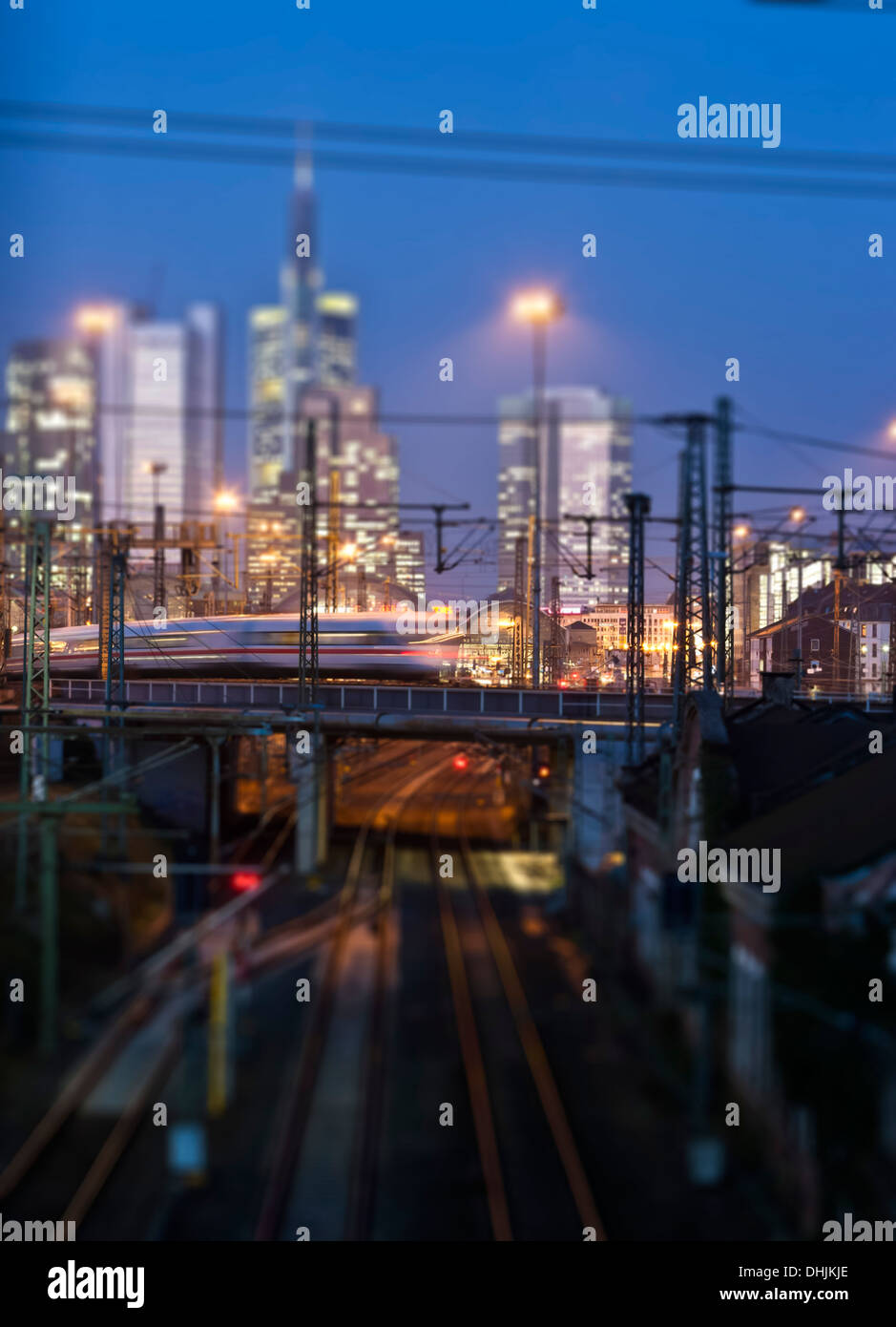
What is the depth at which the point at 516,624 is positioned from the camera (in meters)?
23.1

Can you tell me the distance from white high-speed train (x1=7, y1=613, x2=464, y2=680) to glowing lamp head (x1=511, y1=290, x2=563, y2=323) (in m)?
13.4

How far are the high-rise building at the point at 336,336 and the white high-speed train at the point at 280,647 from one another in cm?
1329

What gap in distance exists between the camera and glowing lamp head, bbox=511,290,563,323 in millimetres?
6473

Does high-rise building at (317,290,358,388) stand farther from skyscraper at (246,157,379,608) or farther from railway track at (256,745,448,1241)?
railway track at (256,745,448,1241)

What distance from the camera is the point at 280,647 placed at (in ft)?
66.1

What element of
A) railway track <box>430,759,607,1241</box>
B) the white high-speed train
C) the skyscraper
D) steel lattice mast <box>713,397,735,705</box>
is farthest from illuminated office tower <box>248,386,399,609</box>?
railway track <box>430,759,607,1241</box>

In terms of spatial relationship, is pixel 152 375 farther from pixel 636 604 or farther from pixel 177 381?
pixel 636 604

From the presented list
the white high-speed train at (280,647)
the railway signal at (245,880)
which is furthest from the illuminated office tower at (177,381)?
the white high-speed train at (280,647)

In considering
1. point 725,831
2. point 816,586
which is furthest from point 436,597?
point 816,586

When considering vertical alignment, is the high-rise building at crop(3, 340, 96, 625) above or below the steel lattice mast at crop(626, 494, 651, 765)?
above

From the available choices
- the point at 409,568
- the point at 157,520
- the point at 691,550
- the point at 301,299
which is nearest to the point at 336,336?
the point at 301,299

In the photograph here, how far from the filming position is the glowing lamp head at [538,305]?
6.47 meters

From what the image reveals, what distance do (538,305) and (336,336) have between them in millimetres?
1434

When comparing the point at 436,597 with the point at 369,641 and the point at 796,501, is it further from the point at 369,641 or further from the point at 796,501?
the point at 796,501
